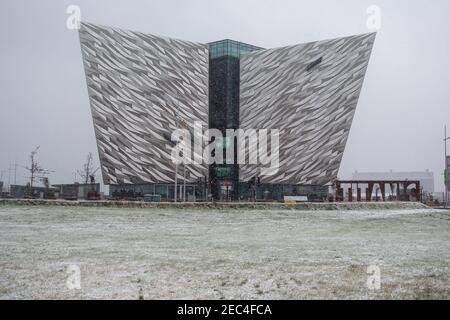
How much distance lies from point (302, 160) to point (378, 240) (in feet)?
179

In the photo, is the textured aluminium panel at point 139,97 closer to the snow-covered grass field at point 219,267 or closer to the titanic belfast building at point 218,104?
the titanic belfast building at point 218,104

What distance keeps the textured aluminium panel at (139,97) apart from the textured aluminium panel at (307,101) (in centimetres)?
912

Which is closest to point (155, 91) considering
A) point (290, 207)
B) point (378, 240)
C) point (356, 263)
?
point (290, 207)

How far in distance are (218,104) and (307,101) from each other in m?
14.7

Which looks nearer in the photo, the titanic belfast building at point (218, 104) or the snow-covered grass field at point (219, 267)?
the snow-covered grass field at point (219, 267)

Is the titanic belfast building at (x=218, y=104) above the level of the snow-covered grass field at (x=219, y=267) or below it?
above

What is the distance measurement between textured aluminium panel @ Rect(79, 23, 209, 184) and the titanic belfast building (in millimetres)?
140

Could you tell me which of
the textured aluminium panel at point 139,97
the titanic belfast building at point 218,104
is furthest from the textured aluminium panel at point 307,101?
the textured aluminium panel at point 139,97

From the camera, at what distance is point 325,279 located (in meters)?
8.49

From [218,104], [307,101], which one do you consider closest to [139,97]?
[218,104]

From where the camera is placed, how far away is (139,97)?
68.7 m

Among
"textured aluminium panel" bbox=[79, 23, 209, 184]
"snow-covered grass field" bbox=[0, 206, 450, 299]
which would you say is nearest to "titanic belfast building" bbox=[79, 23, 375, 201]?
"textured aluminium panel" bbox=[79, 23, 209, 184]

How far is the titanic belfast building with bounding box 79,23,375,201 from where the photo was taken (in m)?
66.5

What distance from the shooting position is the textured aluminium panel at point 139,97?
214 feet
